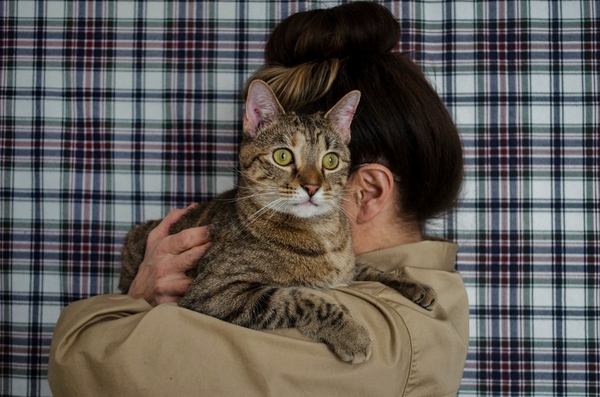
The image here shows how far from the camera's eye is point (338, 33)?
153 cm

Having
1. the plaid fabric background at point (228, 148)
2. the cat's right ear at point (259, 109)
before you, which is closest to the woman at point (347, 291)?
the cat's right ear at point (259, 109)

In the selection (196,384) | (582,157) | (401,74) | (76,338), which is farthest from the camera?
(582,157)

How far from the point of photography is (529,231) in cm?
210

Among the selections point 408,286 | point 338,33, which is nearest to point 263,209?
point 408,286

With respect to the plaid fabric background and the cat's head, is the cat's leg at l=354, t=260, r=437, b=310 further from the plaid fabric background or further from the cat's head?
the plaid fabric background

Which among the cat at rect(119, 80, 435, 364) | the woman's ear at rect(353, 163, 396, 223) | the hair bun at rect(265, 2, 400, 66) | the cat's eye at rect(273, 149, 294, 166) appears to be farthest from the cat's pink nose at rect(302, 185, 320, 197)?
the hair bun at rect(265, 2, 400, 66)

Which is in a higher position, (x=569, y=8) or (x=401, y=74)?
(x=569, y=8)

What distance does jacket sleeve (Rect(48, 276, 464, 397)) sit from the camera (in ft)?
3.78

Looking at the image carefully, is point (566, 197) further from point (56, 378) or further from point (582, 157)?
point (56, 378)

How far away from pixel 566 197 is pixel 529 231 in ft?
0.62

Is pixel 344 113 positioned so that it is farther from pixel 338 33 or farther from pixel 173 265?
pixel 173 265

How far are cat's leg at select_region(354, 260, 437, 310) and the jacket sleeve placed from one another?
4.8 inches

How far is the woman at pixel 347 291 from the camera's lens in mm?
1167

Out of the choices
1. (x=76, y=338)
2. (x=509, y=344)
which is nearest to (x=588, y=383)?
(x=509, y=344)
